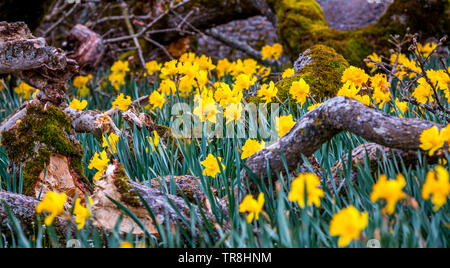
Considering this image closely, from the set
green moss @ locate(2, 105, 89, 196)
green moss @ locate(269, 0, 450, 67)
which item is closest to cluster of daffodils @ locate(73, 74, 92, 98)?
green moss @ locate(269, 0, 450, 67)

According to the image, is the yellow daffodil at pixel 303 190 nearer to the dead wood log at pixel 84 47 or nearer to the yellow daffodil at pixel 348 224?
the yellow daffodil at pixel 348 224

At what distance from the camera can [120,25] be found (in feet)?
23.4

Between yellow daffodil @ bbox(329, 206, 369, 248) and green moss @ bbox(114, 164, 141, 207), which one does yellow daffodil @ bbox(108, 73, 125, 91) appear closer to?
green moss @ bbox(114, 164, 141, 207)

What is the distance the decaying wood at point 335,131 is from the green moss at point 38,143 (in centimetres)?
83

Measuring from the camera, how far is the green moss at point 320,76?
297 centimetres

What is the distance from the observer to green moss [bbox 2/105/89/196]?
1931 millimetres

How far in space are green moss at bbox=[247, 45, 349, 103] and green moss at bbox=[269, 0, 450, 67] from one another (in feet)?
3.71

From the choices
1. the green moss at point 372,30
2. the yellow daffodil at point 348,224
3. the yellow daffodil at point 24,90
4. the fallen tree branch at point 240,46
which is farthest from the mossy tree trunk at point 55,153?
the fallen tree branch at point 240,46

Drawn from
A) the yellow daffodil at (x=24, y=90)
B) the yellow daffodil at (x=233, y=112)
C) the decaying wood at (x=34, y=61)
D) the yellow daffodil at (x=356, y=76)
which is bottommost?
the yellow daffodil at (x=233, y=112)

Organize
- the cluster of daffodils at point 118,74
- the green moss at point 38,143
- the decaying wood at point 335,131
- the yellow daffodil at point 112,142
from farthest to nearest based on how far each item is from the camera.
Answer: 1. the cluster of daffodils at point 118,74
2. the yellow daffodil at point 112,142
3. the green moss at point 38,143
4. the decaying wood at point 335,131

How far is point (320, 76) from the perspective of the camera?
308cm

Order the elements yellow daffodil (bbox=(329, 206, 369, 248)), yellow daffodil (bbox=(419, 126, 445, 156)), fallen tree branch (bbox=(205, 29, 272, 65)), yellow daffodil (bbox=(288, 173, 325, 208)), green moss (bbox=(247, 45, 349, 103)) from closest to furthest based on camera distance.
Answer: yellow daffodil (bbox=(329, 206, 369, 248)), yellow daffodil (bbox=(288, 173, 325, 208)), yellow daffodil (bbox=(419, 126, 445, 156)), green moss (bbox=(247, 45, 349, 103)), fallen tree branch (bbox=(205, 29, 272, 65))
